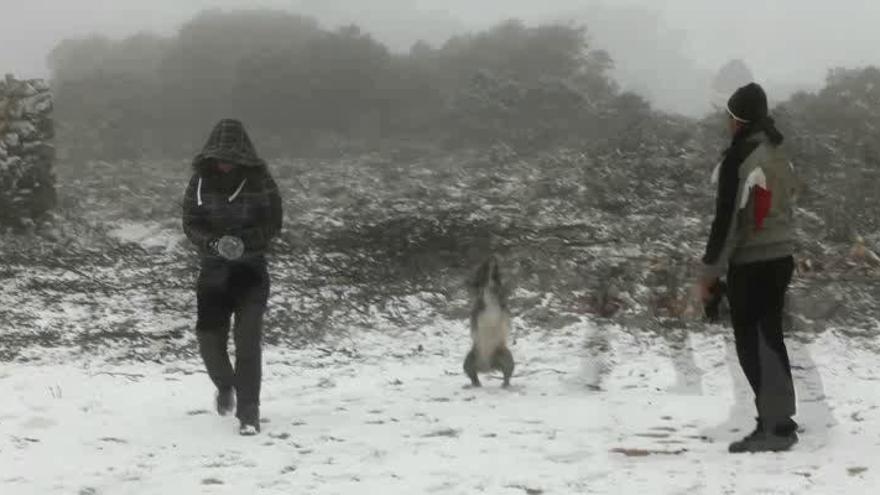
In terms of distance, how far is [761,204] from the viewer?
4.57 metres

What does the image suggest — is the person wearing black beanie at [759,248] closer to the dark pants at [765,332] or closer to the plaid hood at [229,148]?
the dark pants at [765,332]

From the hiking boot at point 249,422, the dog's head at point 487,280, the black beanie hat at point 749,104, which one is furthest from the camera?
the dog's head at point 487,280

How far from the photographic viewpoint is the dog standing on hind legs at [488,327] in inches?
280

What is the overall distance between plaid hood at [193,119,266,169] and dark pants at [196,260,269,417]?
63 cm

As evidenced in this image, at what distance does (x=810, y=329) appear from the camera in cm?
835

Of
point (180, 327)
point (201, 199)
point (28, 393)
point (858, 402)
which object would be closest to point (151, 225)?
point (180, 327)

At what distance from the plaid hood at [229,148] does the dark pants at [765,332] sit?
9.71 feet

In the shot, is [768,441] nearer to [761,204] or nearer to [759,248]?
[759,248]

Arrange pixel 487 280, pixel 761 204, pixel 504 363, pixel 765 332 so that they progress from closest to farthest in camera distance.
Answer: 1. pixel 761 204
2. pixel 765 332
3. pixel 504 363
4. pixel 487 280

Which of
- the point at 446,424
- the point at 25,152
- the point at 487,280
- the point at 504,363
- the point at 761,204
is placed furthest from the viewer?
the point at 25,152

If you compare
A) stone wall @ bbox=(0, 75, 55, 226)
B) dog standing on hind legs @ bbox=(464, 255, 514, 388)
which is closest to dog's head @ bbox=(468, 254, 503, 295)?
dog standing on hind legs @ bbox=(464, 255, 514, 388)

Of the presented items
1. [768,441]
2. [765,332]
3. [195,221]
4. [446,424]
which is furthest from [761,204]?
[195,221]

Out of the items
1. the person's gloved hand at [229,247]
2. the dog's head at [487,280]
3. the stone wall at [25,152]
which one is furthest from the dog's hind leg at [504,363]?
the stone wall at [25,152]

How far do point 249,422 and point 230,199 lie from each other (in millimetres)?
1390
